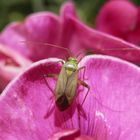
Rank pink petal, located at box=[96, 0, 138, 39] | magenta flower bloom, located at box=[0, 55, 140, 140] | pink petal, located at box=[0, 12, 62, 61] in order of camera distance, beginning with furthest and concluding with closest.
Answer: pink petal, located at box=[96, 0, 138, 39], pink petal, located at box=[0, 12, 62, 61], magenta flower bloom, located at box=[0, 55, 140, 140]

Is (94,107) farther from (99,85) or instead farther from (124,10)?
(124,10)

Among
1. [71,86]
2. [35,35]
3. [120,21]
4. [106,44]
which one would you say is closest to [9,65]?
[35,35]

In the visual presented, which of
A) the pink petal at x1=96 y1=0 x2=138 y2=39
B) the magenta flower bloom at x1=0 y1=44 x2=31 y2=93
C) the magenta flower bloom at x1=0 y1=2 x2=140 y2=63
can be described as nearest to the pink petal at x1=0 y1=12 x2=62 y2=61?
the magenta flower bloom at x1=0 y1=2 x2=140 y2=63

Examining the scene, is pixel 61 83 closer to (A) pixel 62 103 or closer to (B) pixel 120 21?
(A) pixel 62 103

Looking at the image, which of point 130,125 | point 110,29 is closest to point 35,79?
point 130,125

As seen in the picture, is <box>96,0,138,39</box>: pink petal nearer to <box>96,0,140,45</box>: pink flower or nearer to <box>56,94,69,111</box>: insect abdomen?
<box>96,0,140,45</box>: pink flower
